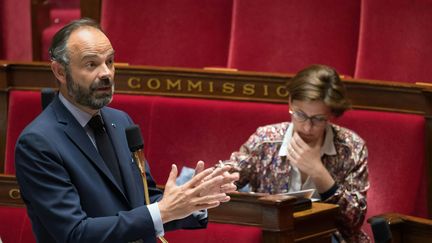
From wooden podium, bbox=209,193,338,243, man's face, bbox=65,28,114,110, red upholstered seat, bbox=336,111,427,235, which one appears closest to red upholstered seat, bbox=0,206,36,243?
wooden podium, bbox=209,193,338,243

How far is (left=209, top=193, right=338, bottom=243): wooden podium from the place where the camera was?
0.87 m

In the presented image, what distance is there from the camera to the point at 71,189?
0.64 m

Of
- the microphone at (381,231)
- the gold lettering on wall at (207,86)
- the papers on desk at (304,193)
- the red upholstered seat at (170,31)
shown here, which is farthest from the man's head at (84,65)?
the red upholstered seat at (170,31)

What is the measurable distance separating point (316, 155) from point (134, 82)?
31cm

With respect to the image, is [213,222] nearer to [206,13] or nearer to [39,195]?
[39,195]

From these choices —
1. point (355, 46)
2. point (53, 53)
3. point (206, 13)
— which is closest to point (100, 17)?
point (206, 13)

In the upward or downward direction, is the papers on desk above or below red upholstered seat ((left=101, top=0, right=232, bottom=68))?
below

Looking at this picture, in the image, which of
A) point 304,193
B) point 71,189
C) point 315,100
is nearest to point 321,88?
point 315,100

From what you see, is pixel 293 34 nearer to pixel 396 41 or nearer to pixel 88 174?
pixel 396 41

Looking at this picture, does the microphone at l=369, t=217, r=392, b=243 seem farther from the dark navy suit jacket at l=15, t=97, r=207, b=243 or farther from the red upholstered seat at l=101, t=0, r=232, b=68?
the red upholstered seat at l=101, t=0, r=232, b=68

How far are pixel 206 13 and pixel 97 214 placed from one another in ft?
2.27

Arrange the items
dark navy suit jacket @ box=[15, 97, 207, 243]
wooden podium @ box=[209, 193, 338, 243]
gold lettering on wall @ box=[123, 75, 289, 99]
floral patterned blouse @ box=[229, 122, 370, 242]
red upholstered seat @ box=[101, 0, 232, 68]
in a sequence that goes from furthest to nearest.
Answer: red upholstered seat @ box=[101, 0, 232, 68]
gold lettering on wall @ box=[123, 75, 289, 99]
floral patterned blouse @ box=[229, 122, 370, 242]
wooden podium @ box=[209, 193, 338, 243]
dark navy suit jacket @ box=[15, 97, 207, 243]

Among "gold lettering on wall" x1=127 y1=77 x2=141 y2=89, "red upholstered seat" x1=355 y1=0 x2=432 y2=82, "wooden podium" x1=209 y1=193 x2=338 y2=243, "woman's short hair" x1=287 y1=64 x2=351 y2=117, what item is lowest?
"wooden podium" x1=209 y1=193 x2=338 y2=243

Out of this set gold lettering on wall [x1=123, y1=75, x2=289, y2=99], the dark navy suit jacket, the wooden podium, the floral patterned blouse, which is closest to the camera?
the dark navy suit jacket
